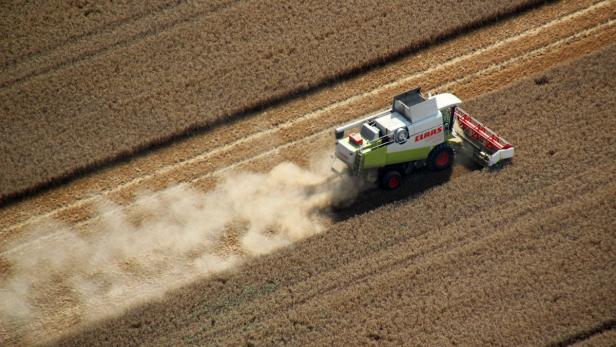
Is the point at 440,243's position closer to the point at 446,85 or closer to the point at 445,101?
A: the point at 445,101

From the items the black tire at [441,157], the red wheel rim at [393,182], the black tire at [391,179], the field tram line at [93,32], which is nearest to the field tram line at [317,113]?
the black tire at [441,157]

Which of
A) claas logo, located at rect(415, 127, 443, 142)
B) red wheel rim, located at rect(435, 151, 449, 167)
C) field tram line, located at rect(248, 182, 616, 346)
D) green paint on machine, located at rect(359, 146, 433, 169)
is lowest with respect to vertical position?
Result: field tram line, located at rect(248, 182, 616, 346)

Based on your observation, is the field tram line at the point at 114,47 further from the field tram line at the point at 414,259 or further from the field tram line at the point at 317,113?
the field tram line at the point at 414,259

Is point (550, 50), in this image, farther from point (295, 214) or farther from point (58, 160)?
point (58, 160)

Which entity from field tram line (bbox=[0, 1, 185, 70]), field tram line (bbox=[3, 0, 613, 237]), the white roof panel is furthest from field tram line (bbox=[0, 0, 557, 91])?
the white roof panel

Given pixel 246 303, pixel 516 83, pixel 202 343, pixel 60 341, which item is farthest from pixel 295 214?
pixel 516 83

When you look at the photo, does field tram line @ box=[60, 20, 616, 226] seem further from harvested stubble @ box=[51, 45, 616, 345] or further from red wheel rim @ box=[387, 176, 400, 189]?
harvested stubble @ box=[51, 45, 616, 345]
